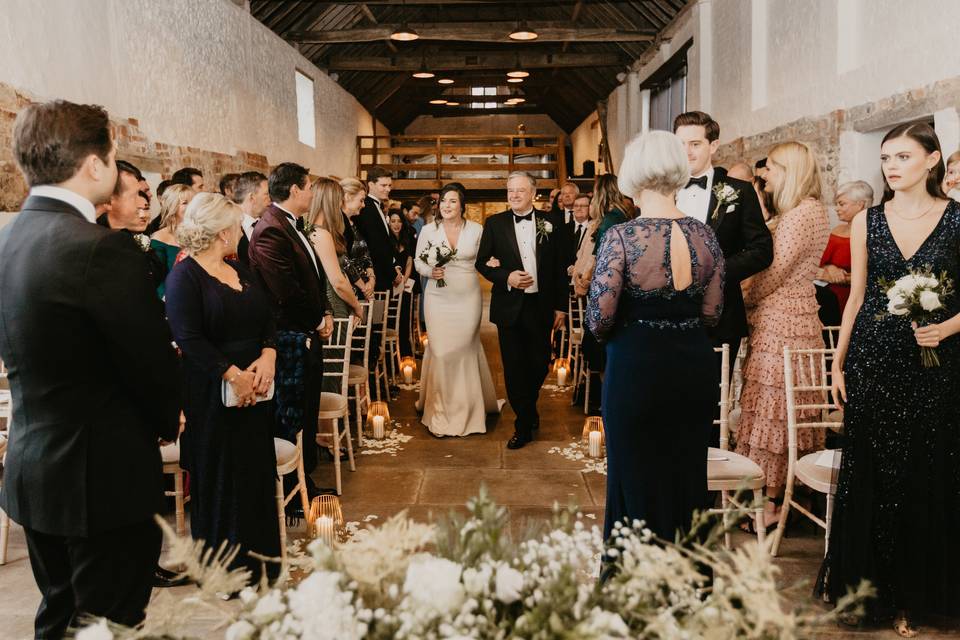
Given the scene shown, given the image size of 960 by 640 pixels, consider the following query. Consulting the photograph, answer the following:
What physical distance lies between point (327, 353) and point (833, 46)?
15.0 ft

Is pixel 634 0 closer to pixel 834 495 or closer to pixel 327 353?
pixel 327 353

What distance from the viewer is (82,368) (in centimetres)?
185

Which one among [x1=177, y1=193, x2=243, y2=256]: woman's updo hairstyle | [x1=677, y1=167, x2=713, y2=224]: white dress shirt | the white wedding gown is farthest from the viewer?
the white wedding gown

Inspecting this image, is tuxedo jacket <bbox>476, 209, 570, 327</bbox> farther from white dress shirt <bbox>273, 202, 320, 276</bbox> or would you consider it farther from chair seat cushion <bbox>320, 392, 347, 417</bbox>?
white dress shirt <bbox>273, 202, 320, 276</bbox>

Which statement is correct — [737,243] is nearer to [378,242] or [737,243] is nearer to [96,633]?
[96,633]

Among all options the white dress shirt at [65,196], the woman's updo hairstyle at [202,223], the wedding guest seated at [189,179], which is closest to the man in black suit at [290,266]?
the woman's updo hairstyle at [202,223]

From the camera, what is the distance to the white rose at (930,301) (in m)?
2.51

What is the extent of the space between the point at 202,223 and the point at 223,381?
23.1 inches

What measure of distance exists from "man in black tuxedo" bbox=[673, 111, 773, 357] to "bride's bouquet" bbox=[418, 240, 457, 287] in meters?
2.03

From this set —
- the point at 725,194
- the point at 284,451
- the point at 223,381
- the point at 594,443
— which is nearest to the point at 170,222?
the point at 284,451

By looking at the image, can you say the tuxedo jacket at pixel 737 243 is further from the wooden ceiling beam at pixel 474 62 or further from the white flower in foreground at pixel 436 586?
the wooden ceiling beam at pixel 474 62

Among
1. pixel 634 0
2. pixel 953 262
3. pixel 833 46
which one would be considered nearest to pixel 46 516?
pixel 953 262

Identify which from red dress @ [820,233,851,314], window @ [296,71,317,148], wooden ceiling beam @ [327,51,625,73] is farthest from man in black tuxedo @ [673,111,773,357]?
wooden ceiling beam @ [327,51,625,73]

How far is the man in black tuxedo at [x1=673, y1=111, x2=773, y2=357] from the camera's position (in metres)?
3.61
